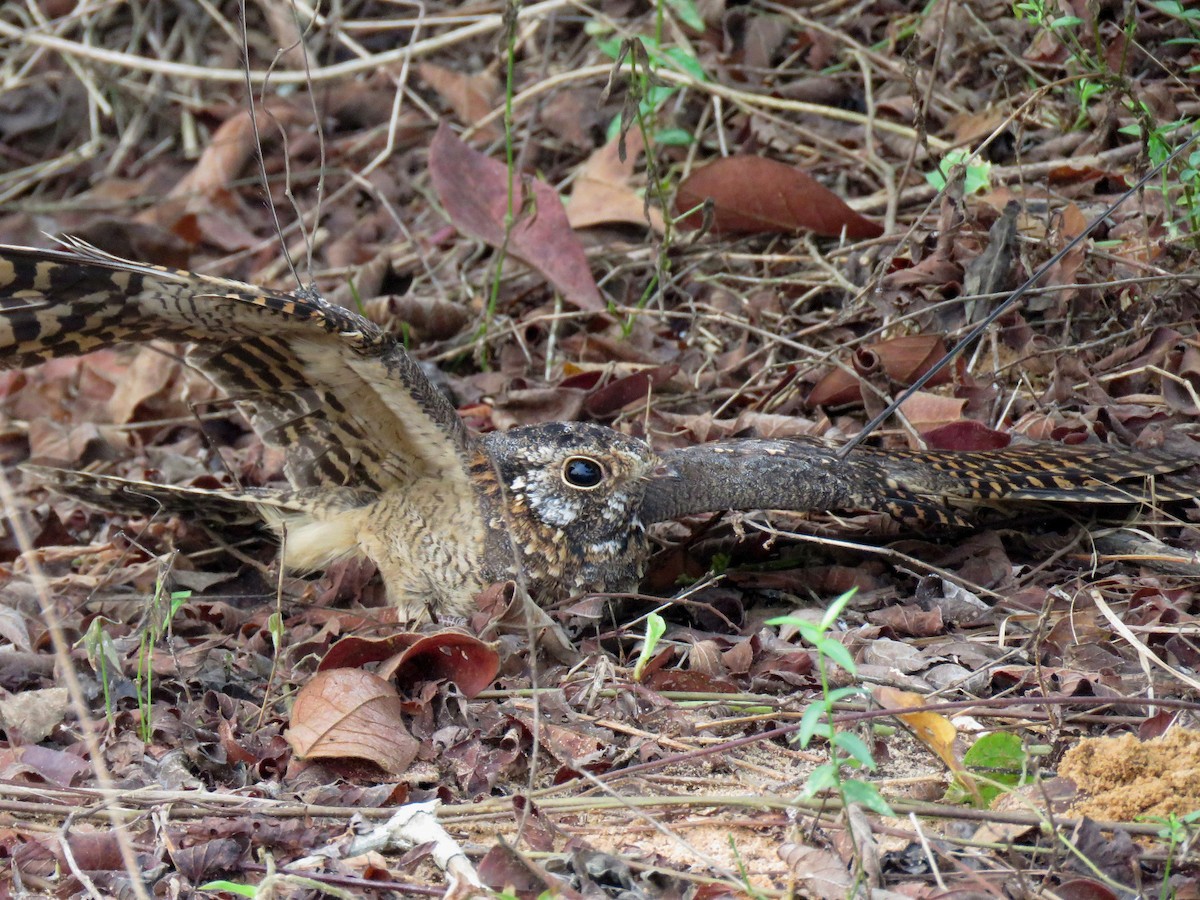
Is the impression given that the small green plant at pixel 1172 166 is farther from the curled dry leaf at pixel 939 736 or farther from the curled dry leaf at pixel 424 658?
the curled dry leaf at pixel 424 658

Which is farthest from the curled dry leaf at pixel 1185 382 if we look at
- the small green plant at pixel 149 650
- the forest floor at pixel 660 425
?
the small green plant at pixel 149 650

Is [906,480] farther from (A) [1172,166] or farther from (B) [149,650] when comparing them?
(B) [149,650]

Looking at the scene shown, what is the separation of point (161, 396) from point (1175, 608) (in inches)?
143

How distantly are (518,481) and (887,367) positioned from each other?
1.28 metres

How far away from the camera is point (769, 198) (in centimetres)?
456

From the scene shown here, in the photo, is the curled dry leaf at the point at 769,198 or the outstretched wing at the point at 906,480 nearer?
the outstretched wing at the point at 906,480

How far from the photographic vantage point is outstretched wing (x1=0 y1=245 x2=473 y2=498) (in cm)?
262

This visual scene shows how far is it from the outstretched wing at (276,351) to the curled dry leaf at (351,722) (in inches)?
29.3

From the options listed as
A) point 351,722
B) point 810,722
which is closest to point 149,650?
point 351,722

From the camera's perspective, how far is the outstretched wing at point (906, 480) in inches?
131

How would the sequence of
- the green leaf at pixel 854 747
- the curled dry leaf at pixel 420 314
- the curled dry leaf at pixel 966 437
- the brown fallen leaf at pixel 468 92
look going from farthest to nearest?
the brown fallen leaf at pixel 468 92 → the curled dry leaf at pixel 420 314 → the curled dry leaf at pixel 966 437 → the green leaf at pixel 854 747

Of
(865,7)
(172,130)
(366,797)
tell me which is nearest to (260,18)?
(172,130)

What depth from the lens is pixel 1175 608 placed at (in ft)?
9.56

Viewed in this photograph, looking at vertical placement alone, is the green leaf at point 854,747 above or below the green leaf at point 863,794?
above
